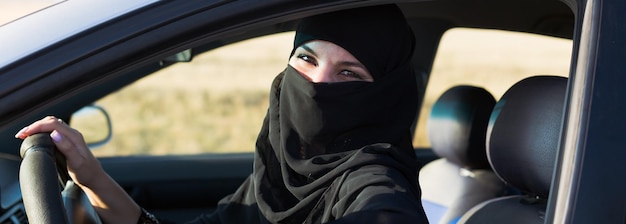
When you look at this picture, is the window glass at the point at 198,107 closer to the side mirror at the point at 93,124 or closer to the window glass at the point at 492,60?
the window glass at the point at 492,60

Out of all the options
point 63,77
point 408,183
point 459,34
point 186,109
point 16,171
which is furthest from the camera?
point 459,34

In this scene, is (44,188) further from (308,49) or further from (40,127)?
(308,49)

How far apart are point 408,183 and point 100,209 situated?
2.44 feet

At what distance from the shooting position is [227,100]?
15.7 metres

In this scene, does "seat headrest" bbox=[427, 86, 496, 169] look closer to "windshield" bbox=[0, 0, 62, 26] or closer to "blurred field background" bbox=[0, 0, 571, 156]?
"windshield" bbox=[0, 0, 62, 26]

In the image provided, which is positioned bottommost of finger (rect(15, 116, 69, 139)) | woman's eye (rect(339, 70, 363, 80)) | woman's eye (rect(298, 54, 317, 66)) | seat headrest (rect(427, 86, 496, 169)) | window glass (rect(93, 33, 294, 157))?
window glass (rect(93, 33, 294, 157))

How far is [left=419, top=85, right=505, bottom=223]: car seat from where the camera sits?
2.78m

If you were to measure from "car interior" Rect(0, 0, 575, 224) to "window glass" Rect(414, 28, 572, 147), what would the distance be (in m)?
11.2

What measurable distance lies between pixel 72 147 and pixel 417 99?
2.77 ft

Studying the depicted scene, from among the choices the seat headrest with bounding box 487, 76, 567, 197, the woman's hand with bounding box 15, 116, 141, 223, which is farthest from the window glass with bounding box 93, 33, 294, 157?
the seat headrest with bounding box 487, 76, 567, 197

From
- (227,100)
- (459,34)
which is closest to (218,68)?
(227,100)

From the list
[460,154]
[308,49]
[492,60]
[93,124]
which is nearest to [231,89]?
[492,60]

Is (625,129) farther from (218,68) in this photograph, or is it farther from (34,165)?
(218,68)

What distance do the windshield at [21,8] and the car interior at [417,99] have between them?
0.14 m
